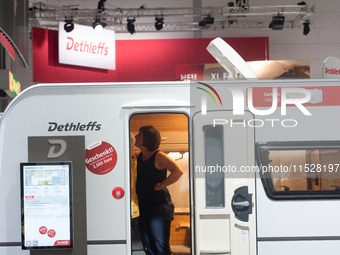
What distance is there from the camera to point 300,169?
3.27 metres

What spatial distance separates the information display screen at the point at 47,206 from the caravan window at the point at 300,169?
6.38 ft

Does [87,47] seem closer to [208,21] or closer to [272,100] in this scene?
[208,21]

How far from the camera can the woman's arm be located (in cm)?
387

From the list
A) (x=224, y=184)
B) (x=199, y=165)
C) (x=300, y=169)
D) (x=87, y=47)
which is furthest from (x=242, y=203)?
(x=87, y=47)

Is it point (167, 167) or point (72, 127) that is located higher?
point (72, 127)

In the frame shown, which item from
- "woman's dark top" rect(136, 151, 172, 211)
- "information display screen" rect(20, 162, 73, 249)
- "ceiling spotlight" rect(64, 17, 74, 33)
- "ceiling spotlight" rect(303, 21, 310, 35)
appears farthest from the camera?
"ceiling spotlight" rect(303, 21, 310, 35)

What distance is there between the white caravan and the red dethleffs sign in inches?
227

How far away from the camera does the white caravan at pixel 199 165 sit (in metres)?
3.15

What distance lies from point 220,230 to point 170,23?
7.64 metres

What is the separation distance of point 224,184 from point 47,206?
1762 millimetres

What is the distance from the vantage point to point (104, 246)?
10.4ft

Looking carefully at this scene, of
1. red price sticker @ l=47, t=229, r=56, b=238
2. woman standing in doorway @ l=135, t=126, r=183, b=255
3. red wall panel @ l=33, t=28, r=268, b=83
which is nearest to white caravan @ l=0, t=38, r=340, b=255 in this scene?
red price sticker @ l=47, t=229, r=56, b=238

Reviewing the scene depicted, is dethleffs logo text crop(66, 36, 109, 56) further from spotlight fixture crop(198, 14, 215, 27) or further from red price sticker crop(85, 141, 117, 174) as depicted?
red price sticker crop(85, 141, 117, 174)

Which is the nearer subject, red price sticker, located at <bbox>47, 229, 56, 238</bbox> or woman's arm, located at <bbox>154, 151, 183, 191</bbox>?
red price sticker, located at <bbox>47, 229, 56, 238</bbox>
